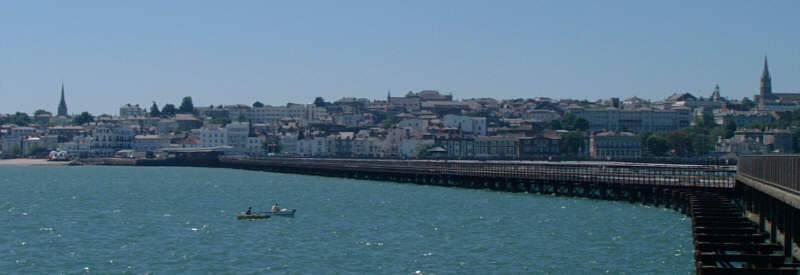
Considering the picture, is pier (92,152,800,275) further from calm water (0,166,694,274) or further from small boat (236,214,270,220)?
small boat (236,214,270,220)

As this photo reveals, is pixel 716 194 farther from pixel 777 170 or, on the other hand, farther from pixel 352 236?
pixel 352 236

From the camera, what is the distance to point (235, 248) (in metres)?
52.3

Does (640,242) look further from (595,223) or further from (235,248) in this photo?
(235,248)

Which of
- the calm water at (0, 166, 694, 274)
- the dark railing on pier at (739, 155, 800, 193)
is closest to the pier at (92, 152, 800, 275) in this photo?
the dark railing on pier at (739, 155, 800, 193)

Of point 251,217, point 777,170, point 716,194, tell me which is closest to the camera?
point 777,170

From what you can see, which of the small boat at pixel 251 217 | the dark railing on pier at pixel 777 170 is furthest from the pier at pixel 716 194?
the small boat at pixel 251 217

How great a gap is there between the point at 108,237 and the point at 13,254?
774 centimetres

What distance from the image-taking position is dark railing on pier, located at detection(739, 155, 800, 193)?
3878 centimetres

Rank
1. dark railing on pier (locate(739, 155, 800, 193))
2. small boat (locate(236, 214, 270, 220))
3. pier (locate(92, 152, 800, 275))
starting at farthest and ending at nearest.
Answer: small boat (locate(236, 214, 270, 220))
dark railing on pier (locate(739, 155, 800, 193))
pier (locate(92, 152, 800, 275))

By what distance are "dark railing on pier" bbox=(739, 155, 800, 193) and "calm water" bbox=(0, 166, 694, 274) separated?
14.5 feet

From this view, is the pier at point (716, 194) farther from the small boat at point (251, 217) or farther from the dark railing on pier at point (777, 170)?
the small boat at point (251, 217)

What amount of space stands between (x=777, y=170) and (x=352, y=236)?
21163mm

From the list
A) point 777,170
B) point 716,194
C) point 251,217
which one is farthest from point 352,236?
point 716,194

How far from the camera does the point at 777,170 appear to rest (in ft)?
147
